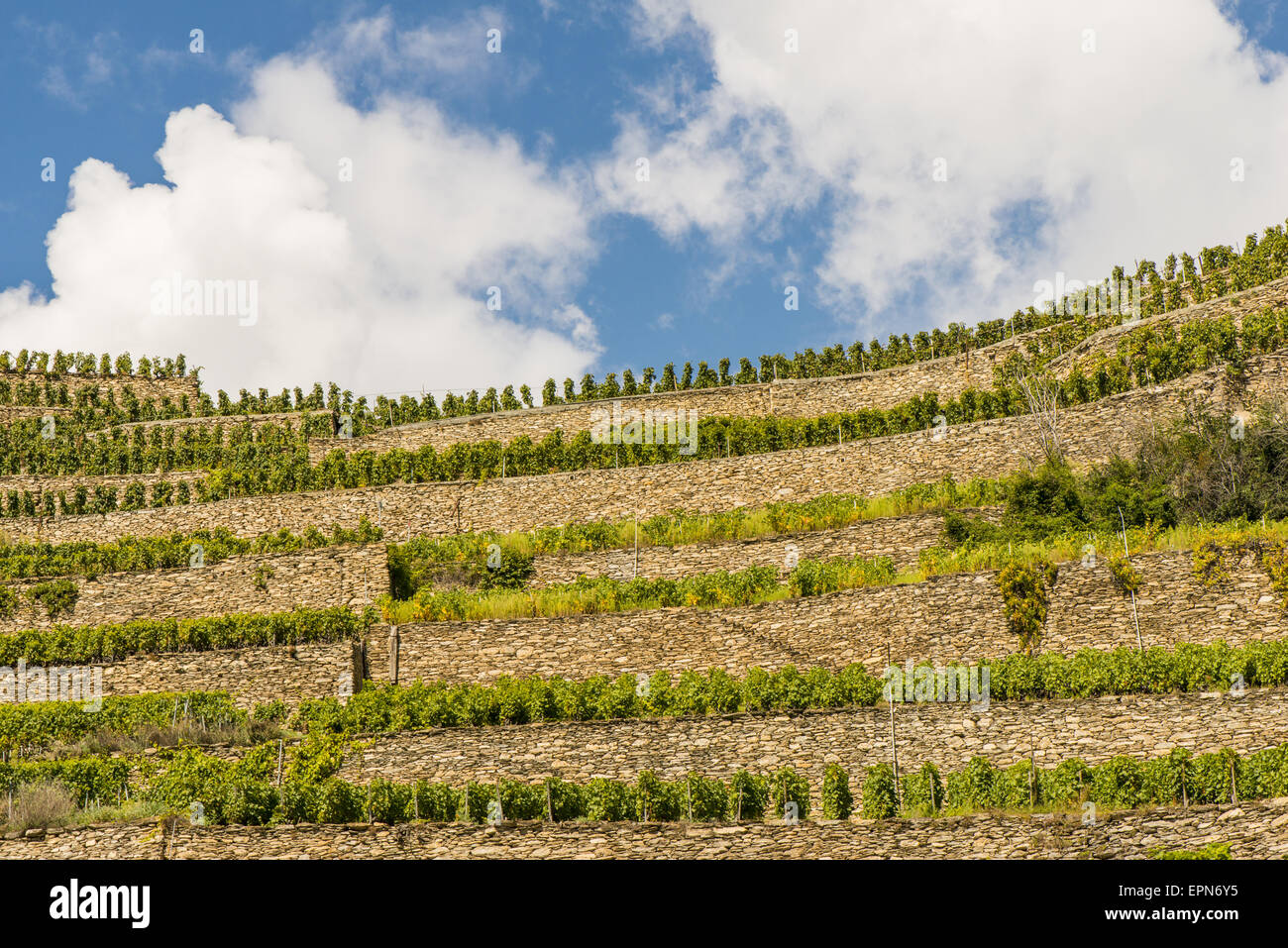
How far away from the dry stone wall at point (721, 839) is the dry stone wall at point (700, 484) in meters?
12.8

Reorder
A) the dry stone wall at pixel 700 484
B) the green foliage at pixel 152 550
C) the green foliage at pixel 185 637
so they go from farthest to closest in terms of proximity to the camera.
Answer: the green foliage at pixel 152 550 → the dry stone wall at pixel 700 484 → the green foliage at pixel 185 637

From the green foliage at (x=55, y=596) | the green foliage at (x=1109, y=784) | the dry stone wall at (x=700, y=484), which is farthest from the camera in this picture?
the dry stone wall at (x=700, y=484)

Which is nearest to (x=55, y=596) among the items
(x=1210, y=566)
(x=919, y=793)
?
(x=919, y=793)

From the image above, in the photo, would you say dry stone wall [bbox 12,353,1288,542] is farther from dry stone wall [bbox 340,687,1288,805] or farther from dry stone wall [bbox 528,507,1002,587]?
dry stone wall [bbox 340,687,1288,805]

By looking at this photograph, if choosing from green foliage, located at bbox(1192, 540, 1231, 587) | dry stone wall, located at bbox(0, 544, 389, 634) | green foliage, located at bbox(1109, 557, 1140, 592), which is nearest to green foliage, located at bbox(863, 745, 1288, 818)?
green foliage, located at bbox(1109, 557, 1140, 592)

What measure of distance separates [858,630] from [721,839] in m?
6.59

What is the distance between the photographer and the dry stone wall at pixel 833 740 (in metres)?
20.0

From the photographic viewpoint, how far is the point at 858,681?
22.2m

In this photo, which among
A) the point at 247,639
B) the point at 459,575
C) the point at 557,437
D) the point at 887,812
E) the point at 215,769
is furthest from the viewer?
the point at 557,437

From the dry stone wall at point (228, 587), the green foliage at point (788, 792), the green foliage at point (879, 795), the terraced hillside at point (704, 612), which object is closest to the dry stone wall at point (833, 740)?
the terraced hillside at point (704, 612)

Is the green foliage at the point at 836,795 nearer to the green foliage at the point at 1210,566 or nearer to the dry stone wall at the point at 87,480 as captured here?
the green foliage at the point at 1210,566

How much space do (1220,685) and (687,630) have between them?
29.7ft
